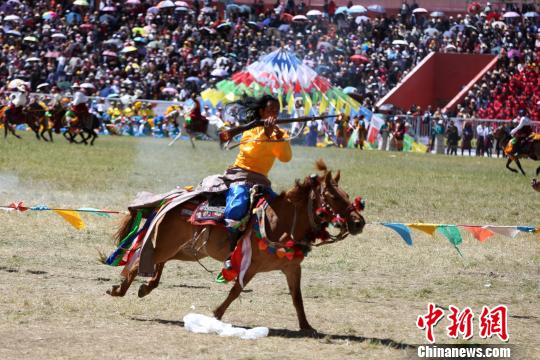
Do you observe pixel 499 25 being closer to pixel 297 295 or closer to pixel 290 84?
pixel 290 84

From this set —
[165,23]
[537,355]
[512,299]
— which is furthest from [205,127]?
[537,355]

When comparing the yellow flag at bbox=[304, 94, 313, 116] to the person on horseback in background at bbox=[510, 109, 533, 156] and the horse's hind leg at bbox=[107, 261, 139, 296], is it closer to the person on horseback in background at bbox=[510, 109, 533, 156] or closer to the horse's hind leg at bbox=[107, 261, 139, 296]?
the person on horseback in background at bbox=[510, 109, 533, 156]

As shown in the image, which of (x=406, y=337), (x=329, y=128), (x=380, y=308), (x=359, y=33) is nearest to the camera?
(x=406, y=337)

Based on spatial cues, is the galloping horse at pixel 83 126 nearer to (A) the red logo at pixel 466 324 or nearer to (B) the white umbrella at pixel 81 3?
(B) the white umbrella at pixel 81 3

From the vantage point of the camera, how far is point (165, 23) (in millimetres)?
48125

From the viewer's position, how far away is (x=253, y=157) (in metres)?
8.73

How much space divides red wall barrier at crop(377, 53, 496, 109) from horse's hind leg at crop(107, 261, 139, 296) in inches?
1337

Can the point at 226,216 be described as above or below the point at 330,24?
above

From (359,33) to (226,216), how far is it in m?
36.9

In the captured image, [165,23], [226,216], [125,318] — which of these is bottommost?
[165,23]

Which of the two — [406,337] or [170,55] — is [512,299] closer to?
[406,337]

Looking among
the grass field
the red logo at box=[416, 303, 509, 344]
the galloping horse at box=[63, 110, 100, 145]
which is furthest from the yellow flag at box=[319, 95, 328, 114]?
the red logo at box=[416, 303, 509, 344]

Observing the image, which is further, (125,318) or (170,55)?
(170,55)

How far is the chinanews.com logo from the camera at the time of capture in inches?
299
